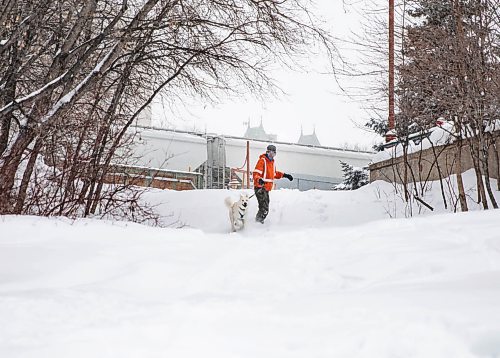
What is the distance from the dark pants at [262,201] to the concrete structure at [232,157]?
8.62 m

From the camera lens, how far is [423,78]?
26.4 ft

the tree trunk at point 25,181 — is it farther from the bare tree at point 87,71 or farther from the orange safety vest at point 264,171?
the orange safety vest at point 264,171

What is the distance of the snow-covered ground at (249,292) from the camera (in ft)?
6.77

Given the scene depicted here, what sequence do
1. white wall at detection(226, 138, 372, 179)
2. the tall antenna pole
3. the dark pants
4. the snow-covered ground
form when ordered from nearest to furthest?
the snow-covered ground, the tall antenna pole, the dark pants, white wall at detection(226, 138, 372, 179)

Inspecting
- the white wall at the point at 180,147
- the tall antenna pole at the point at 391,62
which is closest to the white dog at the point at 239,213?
the tall antenna pole at the point at 391,62

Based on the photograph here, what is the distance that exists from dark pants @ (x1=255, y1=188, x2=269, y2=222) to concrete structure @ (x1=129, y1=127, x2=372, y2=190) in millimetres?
8624

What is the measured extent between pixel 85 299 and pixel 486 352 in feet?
7.03

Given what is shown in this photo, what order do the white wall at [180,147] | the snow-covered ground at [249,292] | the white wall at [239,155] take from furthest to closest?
1. the white wall at [180,147]
2. the white wall at [239,155]
3. the snow-covered ground at [249,292]

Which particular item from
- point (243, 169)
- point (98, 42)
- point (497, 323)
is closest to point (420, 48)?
point (98, 42)

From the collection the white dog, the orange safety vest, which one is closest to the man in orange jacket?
the orange safety vest

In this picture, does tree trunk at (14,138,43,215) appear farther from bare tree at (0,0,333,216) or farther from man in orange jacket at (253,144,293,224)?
man in orange jacket at (253,144,293,224)

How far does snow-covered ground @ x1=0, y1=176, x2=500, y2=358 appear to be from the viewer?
2.06 meters

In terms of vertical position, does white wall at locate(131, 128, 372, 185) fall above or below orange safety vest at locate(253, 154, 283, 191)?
above

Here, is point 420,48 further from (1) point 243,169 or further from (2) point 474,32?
(1) point 243,169
